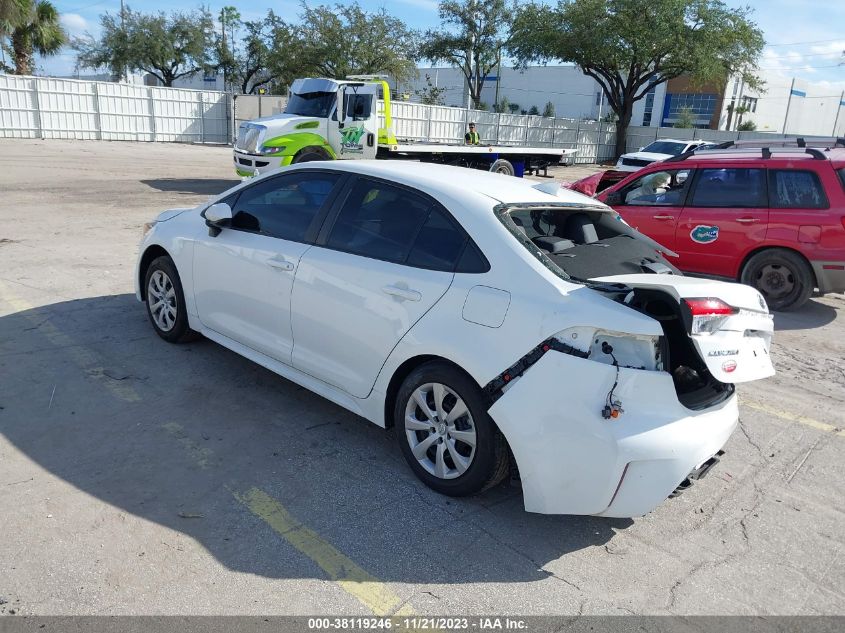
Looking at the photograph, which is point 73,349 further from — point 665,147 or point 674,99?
point 674,99

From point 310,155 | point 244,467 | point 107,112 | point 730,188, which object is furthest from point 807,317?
point 107,112

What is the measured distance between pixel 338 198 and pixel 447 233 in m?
0.93

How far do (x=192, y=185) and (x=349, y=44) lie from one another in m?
26.9

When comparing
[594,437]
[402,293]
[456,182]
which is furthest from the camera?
[456,182]

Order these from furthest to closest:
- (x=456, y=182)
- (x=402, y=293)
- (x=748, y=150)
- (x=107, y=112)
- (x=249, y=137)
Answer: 1. (x=107, y=112)
2. (x=249, y=137)
3. (x=748, y=150)
4. (x=456, y=182)
5. (x=402, y=293)

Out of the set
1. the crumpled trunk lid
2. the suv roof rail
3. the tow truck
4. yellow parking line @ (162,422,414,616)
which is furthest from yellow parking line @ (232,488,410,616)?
the tow truck

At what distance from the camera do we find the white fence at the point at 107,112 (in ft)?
91.2

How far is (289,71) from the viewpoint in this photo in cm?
4266

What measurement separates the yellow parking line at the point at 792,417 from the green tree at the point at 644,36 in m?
31.3

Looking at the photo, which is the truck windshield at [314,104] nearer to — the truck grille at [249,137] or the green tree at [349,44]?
the truck grille at [249,137]

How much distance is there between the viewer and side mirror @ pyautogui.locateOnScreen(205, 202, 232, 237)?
4723 millimetres

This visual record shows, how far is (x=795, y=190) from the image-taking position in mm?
7402

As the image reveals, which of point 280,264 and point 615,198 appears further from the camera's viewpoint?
point 615,198

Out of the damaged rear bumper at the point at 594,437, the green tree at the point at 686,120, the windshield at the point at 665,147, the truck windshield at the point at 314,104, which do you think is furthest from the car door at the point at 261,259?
the green tree at the point at 686,120
